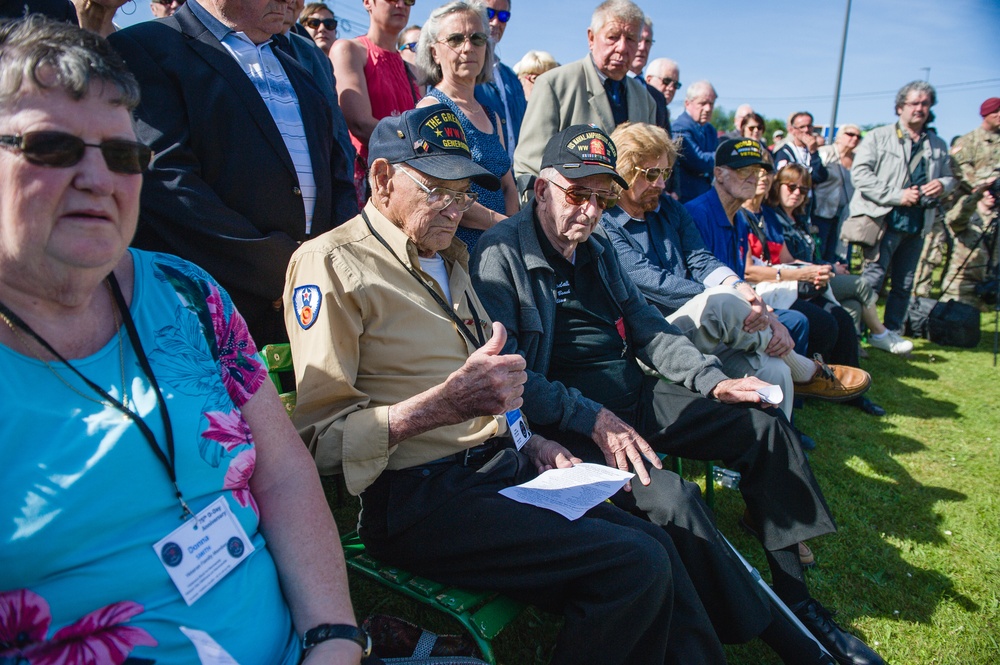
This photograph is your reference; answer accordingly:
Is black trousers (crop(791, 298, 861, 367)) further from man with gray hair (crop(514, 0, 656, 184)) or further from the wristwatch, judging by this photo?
the wristwatch

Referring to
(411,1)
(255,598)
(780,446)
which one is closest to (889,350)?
(780,446)

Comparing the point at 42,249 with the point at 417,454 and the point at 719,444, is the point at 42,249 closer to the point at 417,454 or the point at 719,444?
the point at 417,454

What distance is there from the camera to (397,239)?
220 cm

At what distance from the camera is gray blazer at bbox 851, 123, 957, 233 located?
299 inches

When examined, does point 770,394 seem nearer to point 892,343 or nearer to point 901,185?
point 892,343

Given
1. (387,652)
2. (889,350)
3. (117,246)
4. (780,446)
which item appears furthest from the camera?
(889,350)

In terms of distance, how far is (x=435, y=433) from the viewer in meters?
2.07

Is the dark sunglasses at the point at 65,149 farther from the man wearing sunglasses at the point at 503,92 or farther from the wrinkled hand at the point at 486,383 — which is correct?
the man wearing sunglasses at the point at 503,92

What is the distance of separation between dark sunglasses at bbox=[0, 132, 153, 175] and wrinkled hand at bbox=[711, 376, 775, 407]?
2.51m

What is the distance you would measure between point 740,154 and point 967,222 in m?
6.23

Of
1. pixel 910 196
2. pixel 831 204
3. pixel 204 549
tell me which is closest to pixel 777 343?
pixel 204 549

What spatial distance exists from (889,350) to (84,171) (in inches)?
309

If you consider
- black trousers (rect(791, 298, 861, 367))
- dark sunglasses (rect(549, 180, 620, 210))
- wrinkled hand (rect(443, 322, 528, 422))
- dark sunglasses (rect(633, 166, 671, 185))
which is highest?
dark sunglasses (rect(633, 166, 671, 185))

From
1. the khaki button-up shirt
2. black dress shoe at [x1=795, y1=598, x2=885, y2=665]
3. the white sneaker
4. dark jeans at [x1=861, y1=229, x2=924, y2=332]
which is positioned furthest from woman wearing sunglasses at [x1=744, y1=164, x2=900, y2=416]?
the khaki button-up shirt
